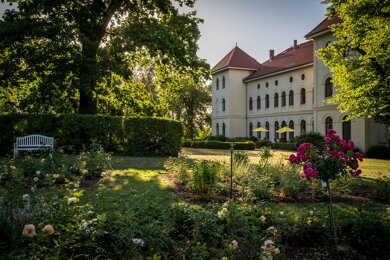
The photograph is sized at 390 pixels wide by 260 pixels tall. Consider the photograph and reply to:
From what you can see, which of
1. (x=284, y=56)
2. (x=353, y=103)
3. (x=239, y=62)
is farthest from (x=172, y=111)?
(x=353, y=103)

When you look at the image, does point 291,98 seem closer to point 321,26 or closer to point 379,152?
point 321,26

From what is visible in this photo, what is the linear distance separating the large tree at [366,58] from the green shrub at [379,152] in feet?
17.5

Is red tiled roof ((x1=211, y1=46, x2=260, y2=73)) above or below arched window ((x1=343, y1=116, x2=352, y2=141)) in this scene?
above

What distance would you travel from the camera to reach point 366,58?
17469 millimetres

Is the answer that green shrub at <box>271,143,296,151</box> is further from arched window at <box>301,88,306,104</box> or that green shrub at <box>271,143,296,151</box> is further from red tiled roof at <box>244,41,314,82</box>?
red tiled roof at <box>244,41,314,82</box>

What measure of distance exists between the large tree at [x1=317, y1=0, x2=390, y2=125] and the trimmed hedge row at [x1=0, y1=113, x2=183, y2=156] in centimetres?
965

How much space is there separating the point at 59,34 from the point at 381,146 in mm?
21884

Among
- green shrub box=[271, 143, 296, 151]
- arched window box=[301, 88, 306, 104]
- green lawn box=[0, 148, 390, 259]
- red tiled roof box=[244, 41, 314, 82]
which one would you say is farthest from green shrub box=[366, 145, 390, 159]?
green lawn box=[0, 148, 390, 259]

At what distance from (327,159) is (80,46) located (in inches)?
573

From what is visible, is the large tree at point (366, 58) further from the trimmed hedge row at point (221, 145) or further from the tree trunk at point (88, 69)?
the trimmed hedge row at point (221, 145)

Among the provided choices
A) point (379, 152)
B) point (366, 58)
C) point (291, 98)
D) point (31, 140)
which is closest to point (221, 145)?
point (291, 98)

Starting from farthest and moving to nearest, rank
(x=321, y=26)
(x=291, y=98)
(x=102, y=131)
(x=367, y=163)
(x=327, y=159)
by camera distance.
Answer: (x=291, y=98) → (x=321, y=26) → (x=367, y=163) → (x=102, y=131) → (x=327, y=159)

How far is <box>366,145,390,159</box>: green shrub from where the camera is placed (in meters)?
23.4

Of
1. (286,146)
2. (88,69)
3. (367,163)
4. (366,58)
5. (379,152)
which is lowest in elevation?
(367,163)
